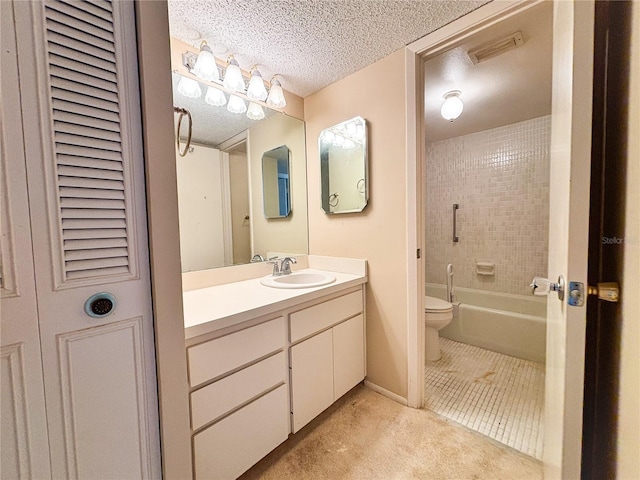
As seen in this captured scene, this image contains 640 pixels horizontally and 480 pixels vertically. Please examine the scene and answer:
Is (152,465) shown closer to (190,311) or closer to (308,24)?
(190,311)

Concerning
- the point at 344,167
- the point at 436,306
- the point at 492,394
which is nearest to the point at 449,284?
the point at 436,306

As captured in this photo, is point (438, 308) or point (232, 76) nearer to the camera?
point (232, 76)

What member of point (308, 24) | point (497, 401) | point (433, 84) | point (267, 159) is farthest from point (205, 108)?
point (497, 401)

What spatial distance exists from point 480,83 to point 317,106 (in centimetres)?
118

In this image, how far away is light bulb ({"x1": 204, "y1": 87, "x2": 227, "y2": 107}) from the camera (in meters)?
1.50

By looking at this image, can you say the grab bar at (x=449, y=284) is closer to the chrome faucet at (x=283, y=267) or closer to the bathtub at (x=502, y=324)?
the bathtub at (x=502, y=324)

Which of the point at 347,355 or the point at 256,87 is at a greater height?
the point at 256,87

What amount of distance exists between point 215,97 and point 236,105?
139 mm

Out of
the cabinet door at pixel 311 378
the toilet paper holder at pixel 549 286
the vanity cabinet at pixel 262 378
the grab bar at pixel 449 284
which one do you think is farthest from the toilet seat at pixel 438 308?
the toilet paper holder at pixel 549 286

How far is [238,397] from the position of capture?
1.04m

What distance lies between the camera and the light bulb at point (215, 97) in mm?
1499

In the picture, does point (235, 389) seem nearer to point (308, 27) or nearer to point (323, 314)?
point (323, 314)

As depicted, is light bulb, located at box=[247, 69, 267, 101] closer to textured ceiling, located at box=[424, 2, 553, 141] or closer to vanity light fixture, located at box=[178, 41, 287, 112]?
vanity light fixture, located at box=[178, 41, 287, 112]

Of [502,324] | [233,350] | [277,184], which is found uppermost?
[277,184]
